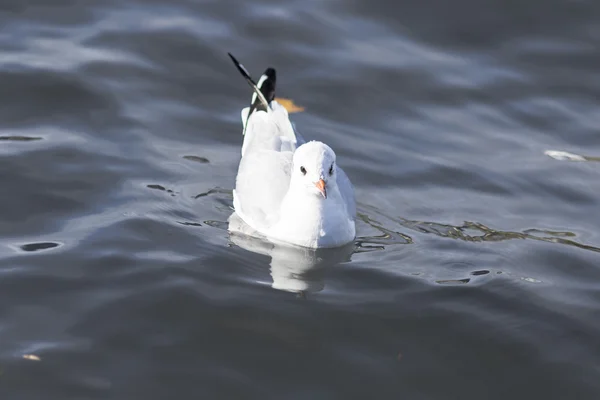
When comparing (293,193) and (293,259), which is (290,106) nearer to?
(293,193)

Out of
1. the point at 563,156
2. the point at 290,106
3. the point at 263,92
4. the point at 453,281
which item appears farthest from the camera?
the point at 290,106

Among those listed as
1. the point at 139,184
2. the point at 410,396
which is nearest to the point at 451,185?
the point at 139,184

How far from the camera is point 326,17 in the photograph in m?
11.5

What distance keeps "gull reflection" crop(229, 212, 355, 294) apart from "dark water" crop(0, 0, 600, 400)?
1.1 inches

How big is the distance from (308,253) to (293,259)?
182mm

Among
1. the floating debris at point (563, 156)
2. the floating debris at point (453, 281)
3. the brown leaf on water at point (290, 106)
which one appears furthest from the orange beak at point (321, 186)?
the floating debris at point (563, 156)

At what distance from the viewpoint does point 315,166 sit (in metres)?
6.90

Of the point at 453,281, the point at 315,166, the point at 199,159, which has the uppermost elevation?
the point at 315,166

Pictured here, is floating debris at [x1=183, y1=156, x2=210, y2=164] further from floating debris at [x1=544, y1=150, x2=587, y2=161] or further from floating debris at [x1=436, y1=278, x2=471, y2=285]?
floating debris at [x1=544, y1=150, x2=587, y2=161]

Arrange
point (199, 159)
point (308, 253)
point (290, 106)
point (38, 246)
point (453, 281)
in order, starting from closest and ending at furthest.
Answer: point (453, 281) → point (38, 246) → point (308, 253) → point (199, 159) → point (290, 106)

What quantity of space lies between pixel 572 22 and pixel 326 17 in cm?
280

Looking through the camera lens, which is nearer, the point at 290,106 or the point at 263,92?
the point at 263,92

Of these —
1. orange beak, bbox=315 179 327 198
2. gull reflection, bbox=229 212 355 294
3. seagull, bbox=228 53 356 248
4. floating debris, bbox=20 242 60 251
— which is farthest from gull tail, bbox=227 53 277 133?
floating debris, bbox=20 242 60 251

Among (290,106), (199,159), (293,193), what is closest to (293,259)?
(293,193)
